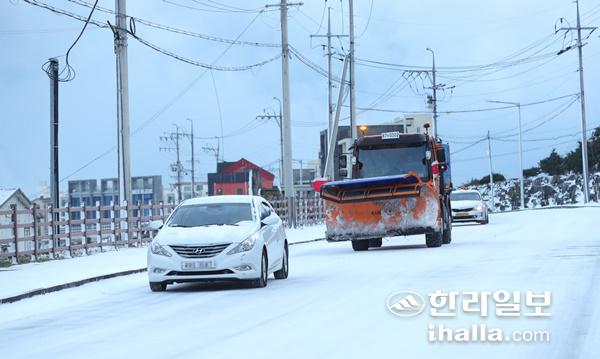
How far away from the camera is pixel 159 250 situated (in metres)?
17.1

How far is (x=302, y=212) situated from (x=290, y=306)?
42977mm

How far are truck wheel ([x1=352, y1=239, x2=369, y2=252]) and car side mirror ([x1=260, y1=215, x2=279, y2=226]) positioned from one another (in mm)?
9724

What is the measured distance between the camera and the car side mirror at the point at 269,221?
17844 mm

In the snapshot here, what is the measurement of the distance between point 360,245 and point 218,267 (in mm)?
12151

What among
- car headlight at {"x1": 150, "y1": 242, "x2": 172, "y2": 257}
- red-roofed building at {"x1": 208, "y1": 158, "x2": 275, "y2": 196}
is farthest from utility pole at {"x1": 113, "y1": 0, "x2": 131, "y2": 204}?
red-roofed building at {"x1": 208, "y1": 158, "x2": 275, "y2": 196}

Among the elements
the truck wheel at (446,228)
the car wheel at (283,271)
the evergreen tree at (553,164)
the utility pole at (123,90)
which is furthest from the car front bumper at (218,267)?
the evergreen tree at (553,164)

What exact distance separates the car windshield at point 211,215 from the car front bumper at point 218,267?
991 millimetres

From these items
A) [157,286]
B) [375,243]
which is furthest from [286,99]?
[157,286]

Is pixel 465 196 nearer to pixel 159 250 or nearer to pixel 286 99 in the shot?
pixel 286 99

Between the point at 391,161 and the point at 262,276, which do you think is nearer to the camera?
the point at 262,276

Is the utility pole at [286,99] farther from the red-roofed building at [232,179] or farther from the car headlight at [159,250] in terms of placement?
the red-roofed building at [232,179]

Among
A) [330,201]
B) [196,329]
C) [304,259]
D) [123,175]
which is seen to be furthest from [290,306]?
[123,175]

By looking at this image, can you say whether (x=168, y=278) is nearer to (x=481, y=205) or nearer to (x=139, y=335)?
(x=139, y=335)

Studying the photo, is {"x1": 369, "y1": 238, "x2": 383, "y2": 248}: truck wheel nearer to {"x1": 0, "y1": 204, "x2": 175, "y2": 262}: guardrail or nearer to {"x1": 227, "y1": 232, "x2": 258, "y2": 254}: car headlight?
{"x1": 0, "y1": 204, "x2": 175, "y2": 262}: guardrail
